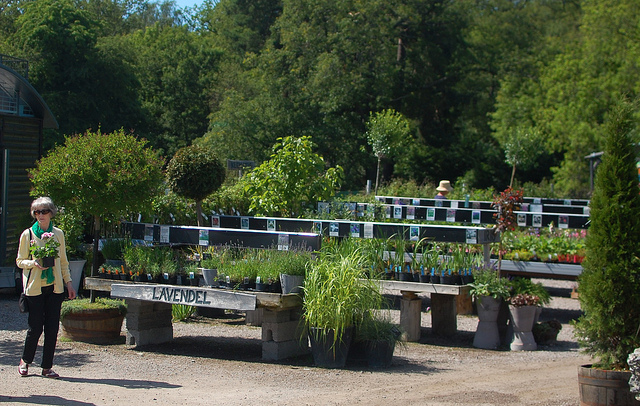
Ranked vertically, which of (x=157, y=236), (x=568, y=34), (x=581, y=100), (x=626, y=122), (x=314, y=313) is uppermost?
(x=568, y=34)

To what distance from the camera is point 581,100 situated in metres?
29.4

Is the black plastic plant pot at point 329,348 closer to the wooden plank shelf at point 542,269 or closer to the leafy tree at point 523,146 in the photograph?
the wooden plank shelf at point 542,269

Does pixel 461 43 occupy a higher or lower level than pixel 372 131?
higher

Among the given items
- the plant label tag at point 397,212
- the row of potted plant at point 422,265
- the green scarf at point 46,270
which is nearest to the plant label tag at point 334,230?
the row of potted plant at point 422,265

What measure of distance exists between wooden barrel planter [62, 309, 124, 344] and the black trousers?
172cm

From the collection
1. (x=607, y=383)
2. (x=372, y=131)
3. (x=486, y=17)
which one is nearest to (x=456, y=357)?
(x=607, y=383)

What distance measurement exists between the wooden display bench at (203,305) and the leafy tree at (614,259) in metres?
2.80

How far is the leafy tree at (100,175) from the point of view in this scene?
27.4ft

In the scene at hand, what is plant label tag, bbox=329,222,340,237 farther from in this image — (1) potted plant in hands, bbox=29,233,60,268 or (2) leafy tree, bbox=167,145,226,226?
(1) potted plant in hands, bbox=29,233,60,268

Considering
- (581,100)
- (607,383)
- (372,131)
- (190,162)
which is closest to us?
(607,383)

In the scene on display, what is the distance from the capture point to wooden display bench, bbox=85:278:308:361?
7234 millimetres

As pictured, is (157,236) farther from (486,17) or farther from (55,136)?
(486,17)

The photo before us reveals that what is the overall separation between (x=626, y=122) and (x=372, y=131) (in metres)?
16.7

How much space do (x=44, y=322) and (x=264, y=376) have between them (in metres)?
2.06
